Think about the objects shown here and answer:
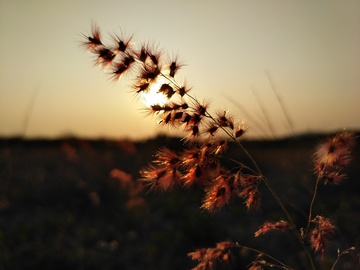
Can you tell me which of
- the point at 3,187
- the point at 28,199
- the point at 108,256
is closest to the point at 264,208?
the point at 108,256

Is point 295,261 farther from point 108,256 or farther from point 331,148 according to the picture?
point 331,148

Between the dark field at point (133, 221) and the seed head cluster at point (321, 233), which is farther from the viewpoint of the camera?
the dark field at point (133, 221)

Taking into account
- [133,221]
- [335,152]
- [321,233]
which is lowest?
[133,221]

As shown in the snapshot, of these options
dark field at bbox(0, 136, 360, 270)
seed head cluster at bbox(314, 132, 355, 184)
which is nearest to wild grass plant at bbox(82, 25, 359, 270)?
seed head cluster at bbox(314, 132, 355, 184)

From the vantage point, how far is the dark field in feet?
16.7

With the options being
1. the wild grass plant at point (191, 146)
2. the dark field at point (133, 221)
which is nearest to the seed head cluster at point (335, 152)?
the wild grass plant at point (191, 146)

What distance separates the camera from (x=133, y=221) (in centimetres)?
668

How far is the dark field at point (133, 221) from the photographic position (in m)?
5.09

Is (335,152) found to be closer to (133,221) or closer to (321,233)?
(321,233)

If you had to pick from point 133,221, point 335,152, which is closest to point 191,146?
point 335,152

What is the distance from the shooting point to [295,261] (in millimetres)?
5047

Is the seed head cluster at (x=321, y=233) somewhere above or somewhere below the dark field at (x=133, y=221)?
above

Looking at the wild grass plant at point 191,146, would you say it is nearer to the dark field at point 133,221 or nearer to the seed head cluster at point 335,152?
the seed head cluster at point 335,152

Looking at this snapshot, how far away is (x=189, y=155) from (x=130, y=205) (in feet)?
17.0
